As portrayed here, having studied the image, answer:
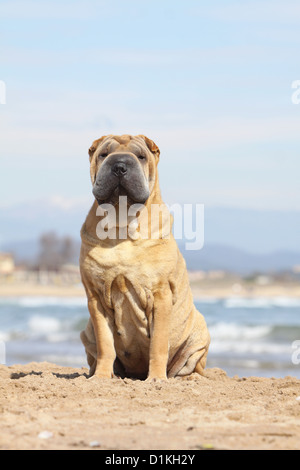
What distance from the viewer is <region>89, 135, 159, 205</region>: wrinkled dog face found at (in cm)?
522

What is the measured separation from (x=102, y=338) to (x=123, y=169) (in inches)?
51.5

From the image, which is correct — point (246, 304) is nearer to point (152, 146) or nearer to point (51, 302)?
point (51, 302)

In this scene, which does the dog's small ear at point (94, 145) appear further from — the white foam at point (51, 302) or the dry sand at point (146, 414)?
the white foam at point (51, 302)

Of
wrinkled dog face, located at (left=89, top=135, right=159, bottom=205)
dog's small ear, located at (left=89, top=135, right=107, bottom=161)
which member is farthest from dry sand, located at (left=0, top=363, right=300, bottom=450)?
dog's small ear, located at (left=89, top=135, right=107, bottom=161)

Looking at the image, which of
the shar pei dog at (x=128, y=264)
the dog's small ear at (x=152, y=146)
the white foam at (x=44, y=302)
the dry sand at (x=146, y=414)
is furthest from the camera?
the white foam at (x=44, y=302)

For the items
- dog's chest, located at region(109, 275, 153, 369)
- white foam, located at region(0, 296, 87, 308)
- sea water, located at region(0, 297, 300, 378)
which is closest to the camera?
dog's chest, located at region(109, 275, 153, 369)

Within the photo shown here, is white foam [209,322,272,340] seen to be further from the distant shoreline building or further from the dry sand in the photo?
the distant shoreline building

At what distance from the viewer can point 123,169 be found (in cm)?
520

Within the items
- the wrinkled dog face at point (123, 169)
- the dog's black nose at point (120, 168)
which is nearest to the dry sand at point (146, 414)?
the wrinkled dog face at point (123, 169)

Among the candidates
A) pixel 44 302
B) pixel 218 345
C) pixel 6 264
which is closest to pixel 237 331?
pixel 218 345

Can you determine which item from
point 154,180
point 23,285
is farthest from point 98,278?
point 23,285

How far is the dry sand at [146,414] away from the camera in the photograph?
349cm

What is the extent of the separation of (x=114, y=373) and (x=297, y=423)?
2.15 meters

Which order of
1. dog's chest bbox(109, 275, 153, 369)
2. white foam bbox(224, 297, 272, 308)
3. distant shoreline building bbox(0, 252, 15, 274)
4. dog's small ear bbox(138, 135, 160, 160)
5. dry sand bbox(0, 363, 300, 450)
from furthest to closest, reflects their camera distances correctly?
distant shoreline building bbox(0, 252, 15, 274), white foam bbox(224, 297, 272, 308), dog's small ear bbox(138, 135, 160, 160), dog's chest bbox(109, 275, 153, 369), dry sand bbox(0, 363, 300, 450)
